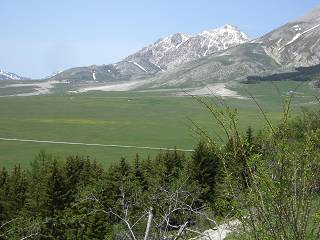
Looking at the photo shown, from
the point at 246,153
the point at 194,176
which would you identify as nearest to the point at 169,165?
the point at 194,176

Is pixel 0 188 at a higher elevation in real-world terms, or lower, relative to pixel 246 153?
lower

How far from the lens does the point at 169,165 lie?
46.0m

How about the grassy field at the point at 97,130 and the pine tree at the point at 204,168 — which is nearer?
the pine tree at the point at 204,168

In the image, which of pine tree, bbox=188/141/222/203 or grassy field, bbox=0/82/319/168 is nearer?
pine tree, bbox=188/141/222/203

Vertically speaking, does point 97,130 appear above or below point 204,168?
below

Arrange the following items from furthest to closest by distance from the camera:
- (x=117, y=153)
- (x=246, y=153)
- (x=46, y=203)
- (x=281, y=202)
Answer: (x=117, y=153), (x=46, y=203), (x=246, y=153), (x=281, y=202)

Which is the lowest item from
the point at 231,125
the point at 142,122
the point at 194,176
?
the point at 142,122

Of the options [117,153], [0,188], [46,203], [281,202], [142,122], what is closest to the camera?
[281,202]

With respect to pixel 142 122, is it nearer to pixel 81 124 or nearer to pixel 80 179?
pixel 81 124

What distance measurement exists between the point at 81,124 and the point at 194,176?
119 metres

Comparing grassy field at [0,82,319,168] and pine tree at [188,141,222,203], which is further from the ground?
pine tree at [188,141,222,203]

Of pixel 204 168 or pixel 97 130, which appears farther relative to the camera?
pixel 97 130

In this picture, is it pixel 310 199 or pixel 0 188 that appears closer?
pixel 310 199

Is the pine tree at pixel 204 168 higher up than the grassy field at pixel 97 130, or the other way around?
the pine tree at pixel 204 168
